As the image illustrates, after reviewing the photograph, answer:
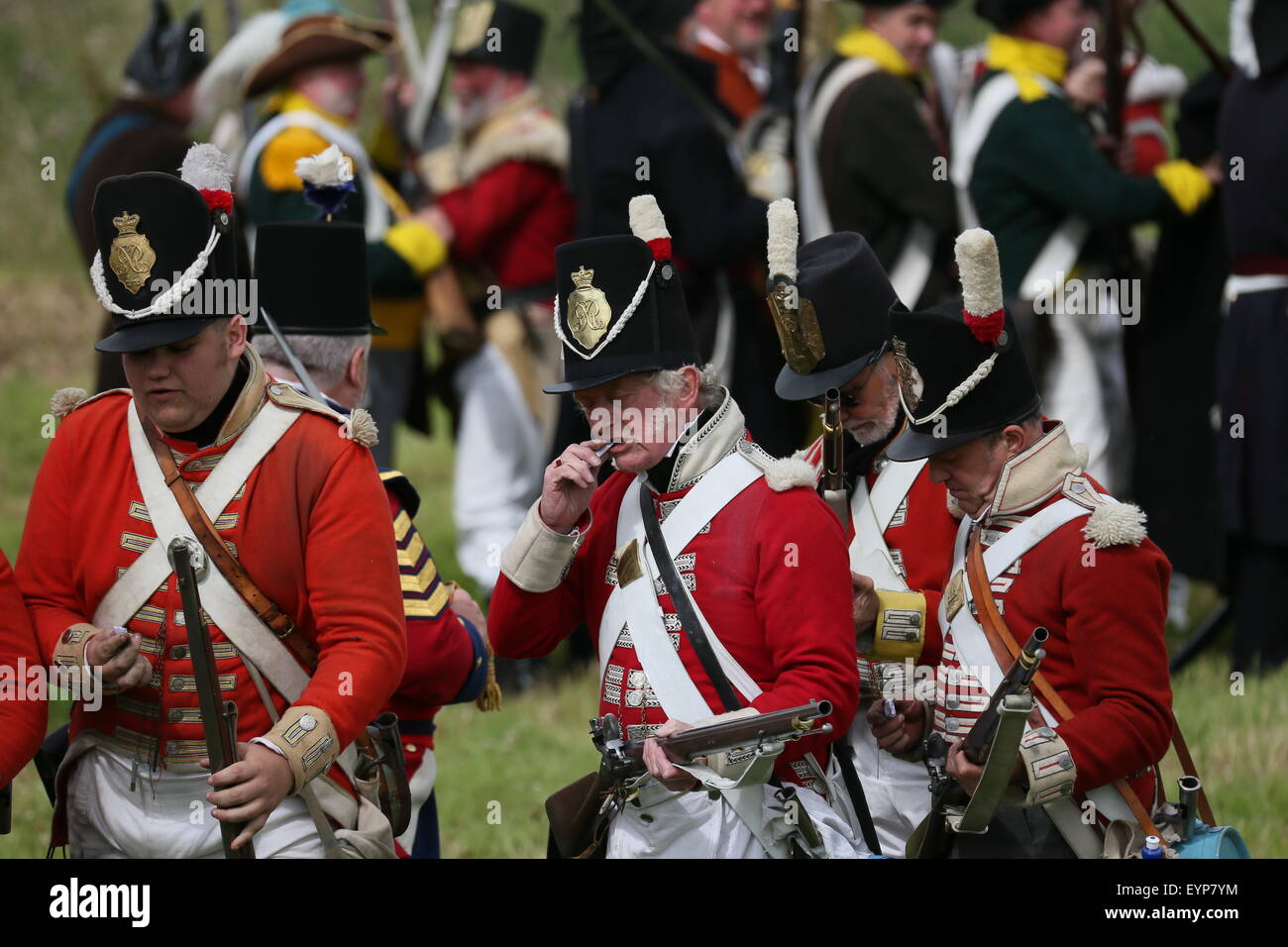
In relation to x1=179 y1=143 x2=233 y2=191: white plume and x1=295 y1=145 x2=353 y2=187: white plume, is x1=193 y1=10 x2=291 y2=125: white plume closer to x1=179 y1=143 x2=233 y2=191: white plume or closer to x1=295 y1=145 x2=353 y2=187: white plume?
x1=295 y1=145 x2=353 y2=187: white plume

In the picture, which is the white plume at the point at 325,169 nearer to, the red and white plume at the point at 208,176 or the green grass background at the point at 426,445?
the red and white plume at the point at 208,176

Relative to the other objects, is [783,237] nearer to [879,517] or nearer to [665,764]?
[879,517]

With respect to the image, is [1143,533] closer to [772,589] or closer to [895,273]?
[772,589]

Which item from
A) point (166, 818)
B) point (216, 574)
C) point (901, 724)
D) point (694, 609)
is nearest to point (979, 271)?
point (694, 609)

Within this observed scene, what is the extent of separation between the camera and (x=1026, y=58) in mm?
8688

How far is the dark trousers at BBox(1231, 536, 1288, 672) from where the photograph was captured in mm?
8016

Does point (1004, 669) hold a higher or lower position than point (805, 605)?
lower

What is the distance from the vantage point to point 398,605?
13.7 feet

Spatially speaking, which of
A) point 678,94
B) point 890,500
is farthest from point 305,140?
point 890,500

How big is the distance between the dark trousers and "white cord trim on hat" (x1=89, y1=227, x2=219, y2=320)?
206 inches

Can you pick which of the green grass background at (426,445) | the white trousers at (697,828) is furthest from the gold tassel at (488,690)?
the white trousers at (697,828)

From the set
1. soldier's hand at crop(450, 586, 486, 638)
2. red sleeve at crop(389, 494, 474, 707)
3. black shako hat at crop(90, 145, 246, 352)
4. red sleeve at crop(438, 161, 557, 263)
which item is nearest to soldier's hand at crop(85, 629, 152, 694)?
black shako hat at crop(90, 145, 246, 352)

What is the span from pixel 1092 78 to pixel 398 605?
5.58 metres

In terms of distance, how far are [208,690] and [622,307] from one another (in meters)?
1.13
